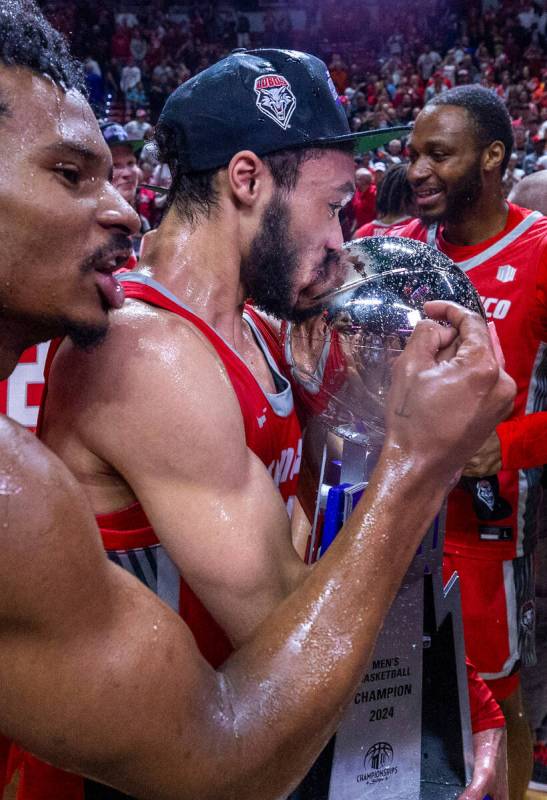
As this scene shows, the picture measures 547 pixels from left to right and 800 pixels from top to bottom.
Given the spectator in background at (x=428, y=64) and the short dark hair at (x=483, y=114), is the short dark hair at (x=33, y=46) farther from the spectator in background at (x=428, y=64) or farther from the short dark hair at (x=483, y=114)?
the spectator in background at (x=428, y=64)

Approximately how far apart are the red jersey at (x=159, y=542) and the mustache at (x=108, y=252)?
11.5 inches

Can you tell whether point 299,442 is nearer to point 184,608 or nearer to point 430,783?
point 184,608

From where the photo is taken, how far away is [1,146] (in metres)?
1.14

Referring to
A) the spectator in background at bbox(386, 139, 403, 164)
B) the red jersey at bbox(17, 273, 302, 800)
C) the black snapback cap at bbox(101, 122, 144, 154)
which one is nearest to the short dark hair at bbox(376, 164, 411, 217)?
the black snapback cap at bbox(101, 122, 144, 154)

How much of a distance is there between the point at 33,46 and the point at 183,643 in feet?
2.53

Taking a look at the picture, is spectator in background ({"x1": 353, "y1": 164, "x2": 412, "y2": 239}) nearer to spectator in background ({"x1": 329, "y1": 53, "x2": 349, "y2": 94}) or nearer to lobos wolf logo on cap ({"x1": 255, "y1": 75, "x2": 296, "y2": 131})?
lobos wolf logo on cap ({"x1": 255, "y1": 75, "x2": 296, "y2": 131})

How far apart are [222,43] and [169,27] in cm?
124

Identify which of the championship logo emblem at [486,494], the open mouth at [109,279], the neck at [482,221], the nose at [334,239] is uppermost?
the open mouth at [109,279]

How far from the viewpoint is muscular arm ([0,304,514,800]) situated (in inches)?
38.4

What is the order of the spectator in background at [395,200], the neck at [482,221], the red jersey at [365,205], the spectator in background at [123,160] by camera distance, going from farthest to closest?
the red jersey at [365,205] < the spectator in background at [395,200] < the spectator in background at [123,160] < the neck at [482,221]

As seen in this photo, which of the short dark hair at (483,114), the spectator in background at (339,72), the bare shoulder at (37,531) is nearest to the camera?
the bare shoulder at (37,531)

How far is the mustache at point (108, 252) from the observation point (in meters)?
1.25

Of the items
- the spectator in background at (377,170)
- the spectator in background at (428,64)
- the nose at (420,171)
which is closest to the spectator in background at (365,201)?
the spectator in background at (377,170)

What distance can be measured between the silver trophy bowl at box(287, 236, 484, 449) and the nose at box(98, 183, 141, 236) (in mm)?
445
